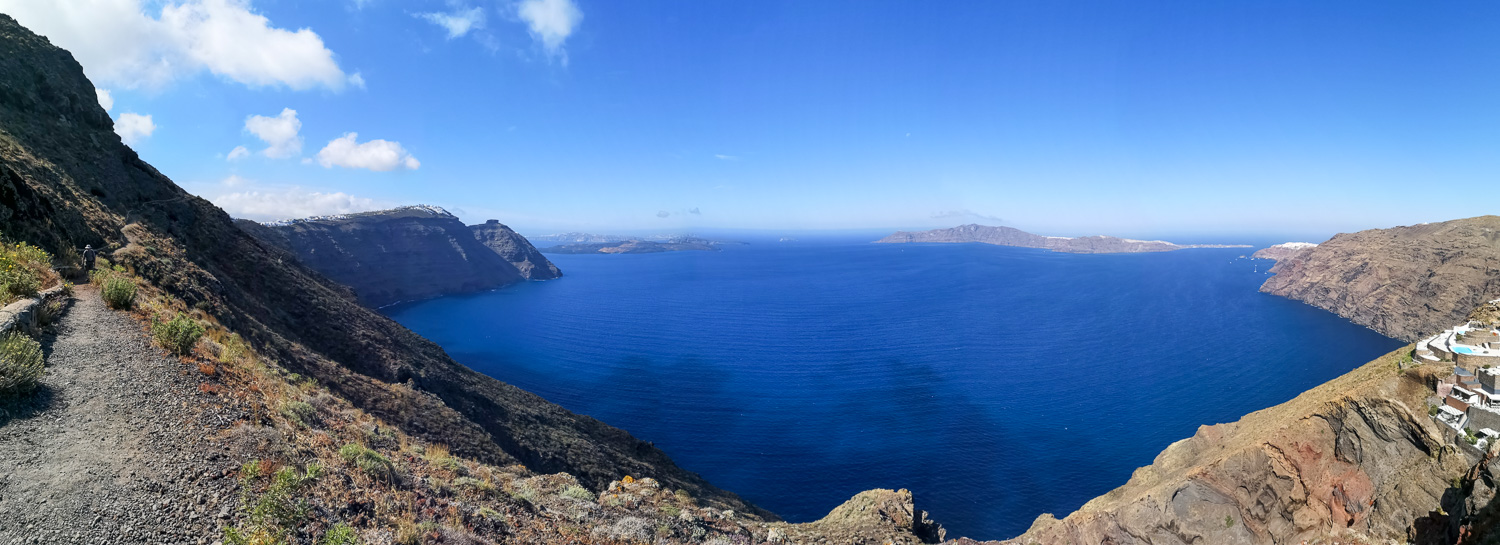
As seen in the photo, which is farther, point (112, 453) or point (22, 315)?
point (22, 315)

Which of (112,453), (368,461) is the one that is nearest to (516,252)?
(368,461)

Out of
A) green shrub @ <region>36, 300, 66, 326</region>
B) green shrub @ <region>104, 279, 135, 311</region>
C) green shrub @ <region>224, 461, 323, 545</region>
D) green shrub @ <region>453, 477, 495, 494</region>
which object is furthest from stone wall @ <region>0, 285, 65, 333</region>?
green shrub @ <region>453, 477, 495, 494</region>

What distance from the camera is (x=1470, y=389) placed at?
51.0 feet

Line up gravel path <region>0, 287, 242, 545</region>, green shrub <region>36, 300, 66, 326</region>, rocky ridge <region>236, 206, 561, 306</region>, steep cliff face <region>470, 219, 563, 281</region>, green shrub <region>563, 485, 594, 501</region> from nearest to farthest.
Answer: gravel path <region>0, 287, 242, 545</region> < green shrub <region>36, 300, 66, 326</region> < green shrub <region>563, 485, 594, 501</region> < rocky ridge <region>236, 206, 561, 306</region> < steep cliff face <region>470, 219, 563, 281</region>

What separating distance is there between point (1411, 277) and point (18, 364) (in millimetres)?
154967

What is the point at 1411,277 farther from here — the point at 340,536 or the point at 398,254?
the point at 398,254

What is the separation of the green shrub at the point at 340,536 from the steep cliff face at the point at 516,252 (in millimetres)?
181613

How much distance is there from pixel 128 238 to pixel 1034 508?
54693 millimetres

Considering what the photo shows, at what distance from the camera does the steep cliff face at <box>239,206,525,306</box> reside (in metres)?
114

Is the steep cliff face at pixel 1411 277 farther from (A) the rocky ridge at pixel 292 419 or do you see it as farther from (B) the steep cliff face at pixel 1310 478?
(A) the rocky ridge at pixel 292 419

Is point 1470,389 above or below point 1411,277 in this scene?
above

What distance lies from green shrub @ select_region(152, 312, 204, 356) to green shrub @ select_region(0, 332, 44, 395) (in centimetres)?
302

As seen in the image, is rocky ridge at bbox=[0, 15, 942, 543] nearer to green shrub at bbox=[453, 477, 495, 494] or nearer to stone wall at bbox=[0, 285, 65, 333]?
green shrub at bbox=[453, 477, 495, 494]

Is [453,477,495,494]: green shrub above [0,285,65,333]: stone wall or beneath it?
beneath
